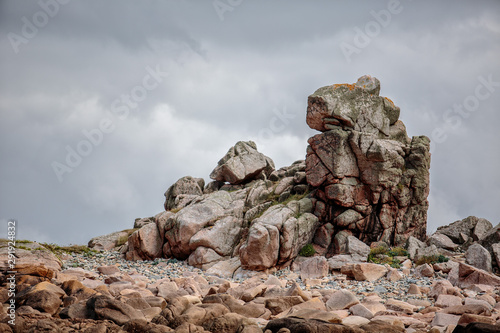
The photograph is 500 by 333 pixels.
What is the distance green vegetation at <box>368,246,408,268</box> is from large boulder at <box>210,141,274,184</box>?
62.1 feet

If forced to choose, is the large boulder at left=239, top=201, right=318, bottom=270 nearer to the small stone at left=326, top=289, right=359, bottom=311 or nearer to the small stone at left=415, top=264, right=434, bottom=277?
the small stone at left=415, top=264, right=434, bottom=277

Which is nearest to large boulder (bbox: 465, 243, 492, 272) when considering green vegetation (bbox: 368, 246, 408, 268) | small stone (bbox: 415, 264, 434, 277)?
small stone (bbox: 415, 264, 434, 277)

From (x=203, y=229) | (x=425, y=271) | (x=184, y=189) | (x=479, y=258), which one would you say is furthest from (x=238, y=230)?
(x=184, y=189)

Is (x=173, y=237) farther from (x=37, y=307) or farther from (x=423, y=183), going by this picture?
(x=423, y=183)

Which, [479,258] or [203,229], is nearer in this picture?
[479,258]

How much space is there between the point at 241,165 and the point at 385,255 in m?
21.4

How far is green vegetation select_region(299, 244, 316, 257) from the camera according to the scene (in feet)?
93.2

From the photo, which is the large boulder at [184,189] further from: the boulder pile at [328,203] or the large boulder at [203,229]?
the large boulder at [203,229]

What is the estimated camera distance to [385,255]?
26.9 meters

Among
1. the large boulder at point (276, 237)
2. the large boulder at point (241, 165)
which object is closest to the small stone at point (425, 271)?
the large boulder at point (276, 237)

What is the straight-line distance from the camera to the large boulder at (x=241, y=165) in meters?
44.0

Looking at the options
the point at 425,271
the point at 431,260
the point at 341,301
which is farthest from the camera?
the point at 431,260

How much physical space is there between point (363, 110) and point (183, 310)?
2594 centimetres

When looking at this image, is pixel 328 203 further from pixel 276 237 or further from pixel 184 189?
pixel 184 189
